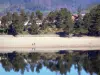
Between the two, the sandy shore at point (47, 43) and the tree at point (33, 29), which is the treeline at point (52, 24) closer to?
the tree at point (33, 29)

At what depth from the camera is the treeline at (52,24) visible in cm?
8225

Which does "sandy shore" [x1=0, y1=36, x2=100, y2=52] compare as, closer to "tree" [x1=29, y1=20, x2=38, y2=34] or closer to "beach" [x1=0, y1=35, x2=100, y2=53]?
"beach" [x1=0, y1=35, x2=100, y2=53]

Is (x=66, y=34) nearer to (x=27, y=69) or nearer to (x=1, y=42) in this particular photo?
(x=1, y=42)

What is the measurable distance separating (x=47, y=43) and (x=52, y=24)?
38.9ft

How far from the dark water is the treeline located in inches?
487

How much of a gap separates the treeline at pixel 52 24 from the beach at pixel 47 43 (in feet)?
9.00

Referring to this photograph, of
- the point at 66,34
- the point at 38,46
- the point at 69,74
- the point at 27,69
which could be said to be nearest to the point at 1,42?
the point at 38,46

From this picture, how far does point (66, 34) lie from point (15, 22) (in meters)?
8.58

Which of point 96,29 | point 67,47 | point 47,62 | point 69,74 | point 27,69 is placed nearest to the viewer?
point 69,74

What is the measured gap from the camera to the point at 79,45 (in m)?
77.9

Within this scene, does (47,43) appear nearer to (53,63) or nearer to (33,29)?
(33,29)

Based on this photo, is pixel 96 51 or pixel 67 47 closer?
pixel 96 51

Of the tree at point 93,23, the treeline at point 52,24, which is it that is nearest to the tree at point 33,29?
the treeline at point 52,24

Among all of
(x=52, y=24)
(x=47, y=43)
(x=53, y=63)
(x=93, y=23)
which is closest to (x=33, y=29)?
(x=47, y=43)
